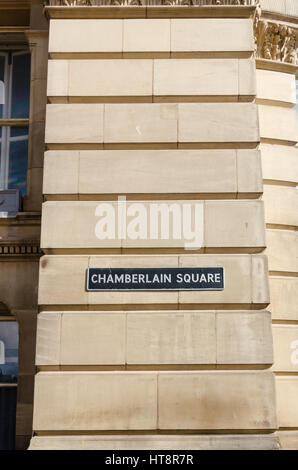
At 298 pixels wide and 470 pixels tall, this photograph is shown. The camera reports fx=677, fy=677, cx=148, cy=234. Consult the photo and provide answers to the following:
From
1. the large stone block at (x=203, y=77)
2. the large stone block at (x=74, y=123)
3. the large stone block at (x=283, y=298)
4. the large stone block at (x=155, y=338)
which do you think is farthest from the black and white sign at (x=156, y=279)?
the large stone block at (x=203, y=77)

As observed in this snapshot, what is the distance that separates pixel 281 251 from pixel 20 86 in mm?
6193

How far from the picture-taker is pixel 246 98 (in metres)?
11.5

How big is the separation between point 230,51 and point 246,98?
0.94 meters

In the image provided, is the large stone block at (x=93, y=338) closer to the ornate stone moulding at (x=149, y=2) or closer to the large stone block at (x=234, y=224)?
the large stone block at (x=234, y=224)

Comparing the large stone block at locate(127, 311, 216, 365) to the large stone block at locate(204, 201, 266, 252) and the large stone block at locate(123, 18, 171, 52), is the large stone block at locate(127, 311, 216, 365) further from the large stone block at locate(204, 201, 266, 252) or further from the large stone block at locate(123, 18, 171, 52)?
the large stone block at locate(123, 18, 171, 52)

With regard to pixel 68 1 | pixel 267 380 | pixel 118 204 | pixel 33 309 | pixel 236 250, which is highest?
pixel 68 1

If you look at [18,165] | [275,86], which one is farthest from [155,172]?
[275,86]

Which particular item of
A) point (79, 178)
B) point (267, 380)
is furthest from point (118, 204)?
point (267, 380)

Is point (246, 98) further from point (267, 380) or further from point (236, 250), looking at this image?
point (267, 380)

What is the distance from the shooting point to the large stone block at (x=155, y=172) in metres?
11.0

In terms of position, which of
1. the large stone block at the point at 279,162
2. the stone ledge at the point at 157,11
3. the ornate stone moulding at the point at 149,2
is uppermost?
the ornate stone moulding at the point at 149,2

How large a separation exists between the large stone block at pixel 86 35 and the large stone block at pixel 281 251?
171 inches

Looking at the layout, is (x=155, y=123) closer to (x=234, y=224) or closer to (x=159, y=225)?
(x=159, y=225)
